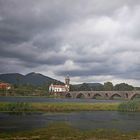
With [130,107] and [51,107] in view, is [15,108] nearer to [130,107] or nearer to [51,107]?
[51,107]

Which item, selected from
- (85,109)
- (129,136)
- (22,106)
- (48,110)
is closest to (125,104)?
(85,109)

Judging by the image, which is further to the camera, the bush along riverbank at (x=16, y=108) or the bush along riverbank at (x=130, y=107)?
the bush along riverbank at (x=130, y=107)

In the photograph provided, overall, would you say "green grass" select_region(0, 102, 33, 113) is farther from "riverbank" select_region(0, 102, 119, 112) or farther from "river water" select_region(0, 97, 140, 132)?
"river water" select_region(0, 97, 140, 132)

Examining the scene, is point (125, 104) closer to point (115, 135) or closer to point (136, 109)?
point (136, 109)

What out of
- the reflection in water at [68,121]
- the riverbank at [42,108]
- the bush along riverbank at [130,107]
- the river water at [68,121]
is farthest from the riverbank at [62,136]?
the bush along riverbank at [130,107]

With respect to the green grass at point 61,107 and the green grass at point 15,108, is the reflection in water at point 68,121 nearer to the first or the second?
the green grass at point 15,108

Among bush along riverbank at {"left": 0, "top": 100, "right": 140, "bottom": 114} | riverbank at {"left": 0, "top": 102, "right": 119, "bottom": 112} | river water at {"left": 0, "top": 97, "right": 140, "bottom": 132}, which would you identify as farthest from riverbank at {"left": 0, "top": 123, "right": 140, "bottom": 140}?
riverbank at {"left": 0, "top": 102, "right": 119, "bottom": 112}

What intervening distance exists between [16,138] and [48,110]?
49.7 meters

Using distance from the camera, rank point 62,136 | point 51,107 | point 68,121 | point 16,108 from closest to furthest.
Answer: point 62,136 → point 68,121 → point 16,108 → point 51,107

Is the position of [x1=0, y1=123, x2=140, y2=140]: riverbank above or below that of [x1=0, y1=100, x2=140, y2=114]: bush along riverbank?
below

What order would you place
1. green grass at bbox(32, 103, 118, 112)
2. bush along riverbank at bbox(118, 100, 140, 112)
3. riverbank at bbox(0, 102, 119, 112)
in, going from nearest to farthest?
riverbank at bbox(0, 102, 119, 112) < green grass at bbox(32, 103, 118, 112) < bush along riverbank at bbox(118, 100, 140, 112)

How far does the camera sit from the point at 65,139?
40344 mm

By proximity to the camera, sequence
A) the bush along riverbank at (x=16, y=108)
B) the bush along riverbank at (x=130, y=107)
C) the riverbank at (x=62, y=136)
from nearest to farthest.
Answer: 1. the riverbank at (x=62, y=136)
2. the bush along riverbank at (x=16, y=108)
3. the bush along riverbank at (x=130, y=107)

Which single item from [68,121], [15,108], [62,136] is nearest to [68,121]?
[68,121]
